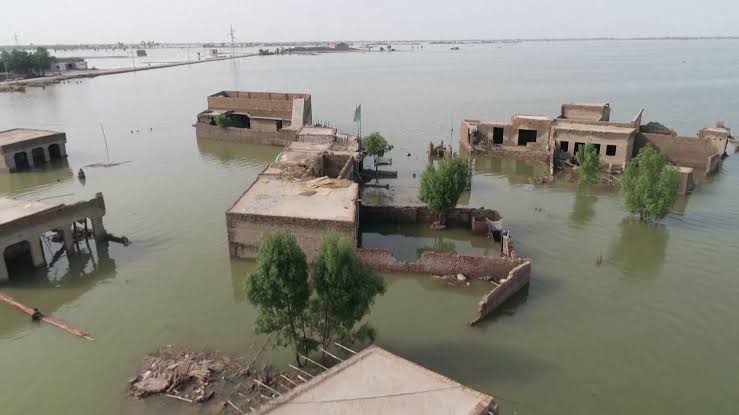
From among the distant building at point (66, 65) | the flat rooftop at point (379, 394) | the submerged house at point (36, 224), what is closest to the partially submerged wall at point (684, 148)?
the flat rooftop at point (379, 394)

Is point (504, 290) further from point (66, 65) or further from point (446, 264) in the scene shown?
point (66, 65)

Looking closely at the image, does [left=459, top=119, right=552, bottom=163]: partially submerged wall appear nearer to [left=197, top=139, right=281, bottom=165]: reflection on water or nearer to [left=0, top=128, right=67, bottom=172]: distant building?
[left=197, top=139, right=281, bottom=165]: reflection on water

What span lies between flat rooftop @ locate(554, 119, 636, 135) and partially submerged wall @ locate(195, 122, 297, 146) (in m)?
22.9

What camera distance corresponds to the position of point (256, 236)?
22.6 metres

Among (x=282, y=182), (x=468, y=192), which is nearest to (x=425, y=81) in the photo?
(x=468, y=192)

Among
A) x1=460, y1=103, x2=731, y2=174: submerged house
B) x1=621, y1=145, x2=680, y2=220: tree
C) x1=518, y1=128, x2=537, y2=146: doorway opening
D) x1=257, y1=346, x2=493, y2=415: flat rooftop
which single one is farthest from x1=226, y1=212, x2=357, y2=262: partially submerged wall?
x1=518, y1=128, x2=537, y2=146: doorway opening

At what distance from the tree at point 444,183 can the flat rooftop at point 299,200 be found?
3.69m

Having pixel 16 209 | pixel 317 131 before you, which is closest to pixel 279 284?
pixel 16 209

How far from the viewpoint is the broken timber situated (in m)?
18.1

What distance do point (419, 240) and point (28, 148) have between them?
32.3 metres

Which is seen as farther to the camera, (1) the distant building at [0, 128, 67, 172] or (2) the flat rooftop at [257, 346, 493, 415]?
(1) the distant building at [0, 128, 67, 172]

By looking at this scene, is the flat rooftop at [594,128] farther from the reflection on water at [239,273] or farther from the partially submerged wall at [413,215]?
the reflection on water at [239,273]

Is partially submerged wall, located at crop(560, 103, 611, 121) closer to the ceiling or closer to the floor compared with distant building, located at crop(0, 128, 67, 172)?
closer to the ceiling

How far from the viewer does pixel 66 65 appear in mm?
132125
